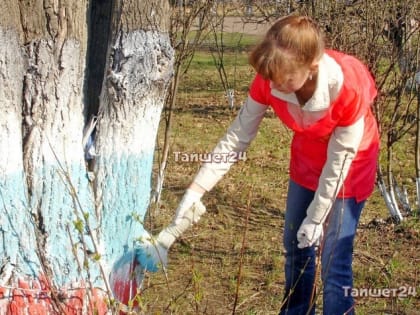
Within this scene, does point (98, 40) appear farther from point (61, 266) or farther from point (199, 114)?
point (199, 114)

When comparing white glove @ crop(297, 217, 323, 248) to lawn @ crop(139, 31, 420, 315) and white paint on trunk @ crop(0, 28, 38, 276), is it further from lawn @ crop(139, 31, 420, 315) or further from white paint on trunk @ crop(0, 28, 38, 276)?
white paint on trunk @ crop(0, 28, 38, 276)

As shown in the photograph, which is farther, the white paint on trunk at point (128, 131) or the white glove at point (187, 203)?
the white glove at point (187, 203)

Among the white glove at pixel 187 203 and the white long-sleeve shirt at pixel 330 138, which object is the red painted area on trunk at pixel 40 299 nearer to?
the white glove at pixel 187 203

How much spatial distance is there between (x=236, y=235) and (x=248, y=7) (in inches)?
153

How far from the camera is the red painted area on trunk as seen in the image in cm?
246

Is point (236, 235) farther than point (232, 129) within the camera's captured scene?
Yes

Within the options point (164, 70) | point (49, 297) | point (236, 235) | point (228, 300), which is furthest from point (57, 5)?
point (236, 235)

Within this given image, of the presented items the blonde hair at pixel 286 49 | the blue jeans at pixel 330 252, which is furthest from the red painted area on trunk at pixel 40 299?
the blonde hair at pixel 286 49

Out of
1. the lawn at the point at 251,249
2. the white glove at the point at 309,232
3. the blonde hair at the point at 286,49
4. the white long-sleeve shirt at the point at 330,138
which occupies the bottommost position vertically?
the lawn at the point at 251,249

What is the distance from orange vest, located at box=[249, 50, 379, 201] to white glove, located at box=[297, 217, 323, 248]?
0.17 m

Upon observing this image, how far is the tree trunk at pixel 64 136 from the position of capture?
2387 millimetres

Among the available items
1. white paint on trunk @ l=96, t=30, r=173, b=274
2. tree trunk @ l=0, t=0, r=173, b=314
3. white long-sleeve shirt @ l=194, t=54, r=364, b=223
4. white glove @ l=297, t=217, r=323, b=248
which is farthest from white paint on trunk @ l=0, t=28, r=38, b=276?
white glove @ l=297, t=217, r=323, b=248

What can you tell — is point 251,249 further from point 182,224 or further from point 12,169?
point 12,169

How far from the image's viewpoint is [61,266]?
2545 mm
